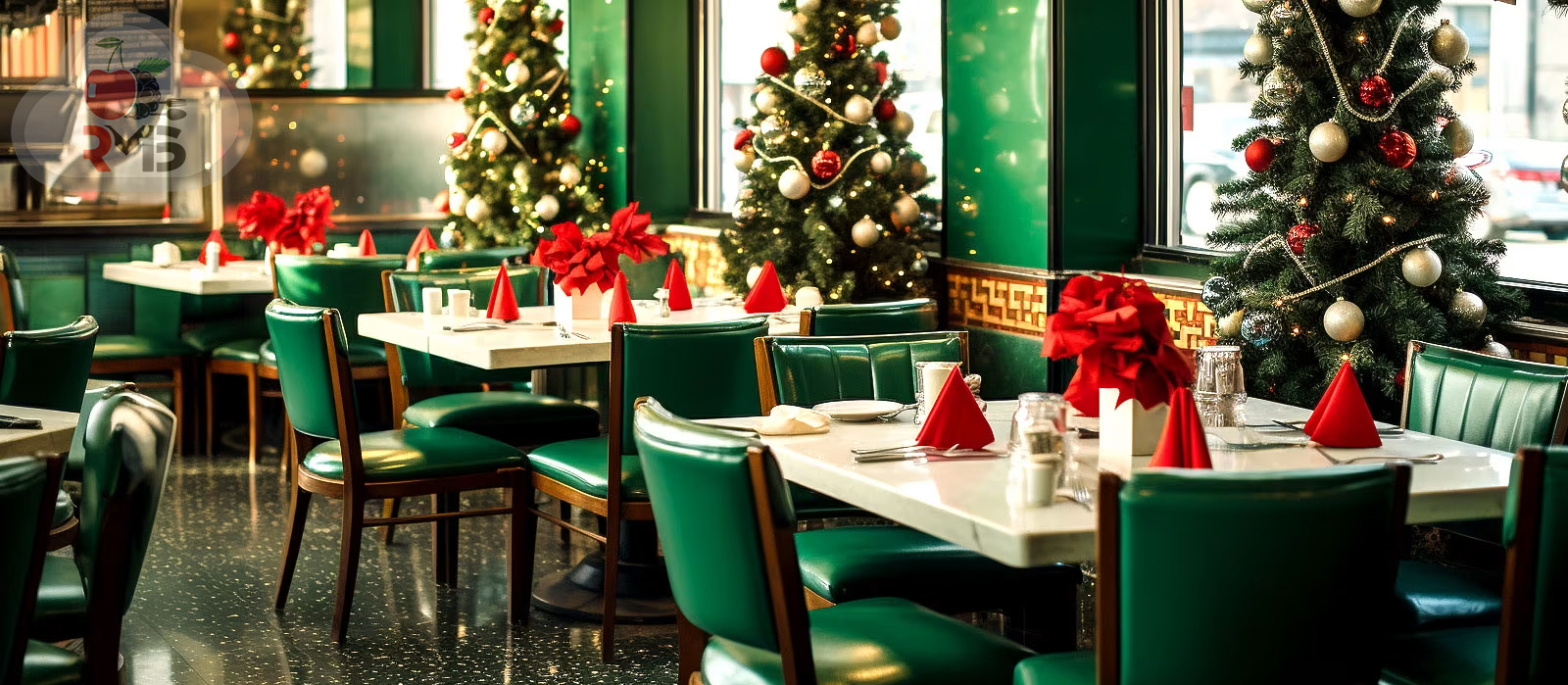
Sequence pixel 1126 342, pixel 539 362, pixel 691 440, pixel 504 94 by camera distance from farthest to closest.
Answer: pixel 504 94, pixel 539 362, pixel 1126 342, pixel 691 440

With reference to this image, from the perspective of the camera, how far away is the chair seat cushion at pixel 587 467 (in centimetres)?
389

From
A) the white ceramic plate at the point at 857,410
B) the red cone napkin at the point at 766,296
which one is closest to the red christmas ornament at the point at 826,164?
the red cone napkin at the point at 766,296

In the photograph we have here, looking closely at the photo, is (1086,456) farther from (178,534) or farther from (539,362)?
(178,534)

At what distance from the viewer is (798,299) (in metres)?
5.38

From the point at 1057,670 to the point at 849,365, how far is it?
139 centimetres

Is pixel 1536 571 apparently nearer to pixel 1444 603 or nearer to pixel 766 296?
pixel 1444 603

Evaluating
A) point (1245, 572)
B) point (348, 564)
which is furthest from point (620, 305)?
point (1245, 572)

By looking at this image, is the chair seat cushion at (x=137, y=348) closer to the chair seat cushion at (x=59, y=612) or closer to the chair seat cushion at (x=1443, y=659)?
the chair seat cushion at (x=59, y=612)

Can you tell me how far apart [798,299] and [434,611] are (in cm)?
168

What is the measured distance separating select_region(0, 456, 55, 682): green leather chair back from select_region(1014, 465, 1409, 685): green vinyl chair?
4.41 feet

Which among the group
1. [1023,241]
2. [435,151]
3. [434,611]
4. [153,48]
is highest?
[153,48]

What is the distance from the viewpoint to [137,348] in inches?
277

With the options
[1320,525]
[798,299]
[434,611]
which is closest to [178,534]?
[434,611]

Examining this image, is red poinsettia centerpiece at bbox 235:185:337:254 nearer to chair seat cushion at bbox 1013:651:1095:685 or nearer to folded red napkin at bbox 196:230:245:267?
folded red napkin at bbox 196:230:245:267
